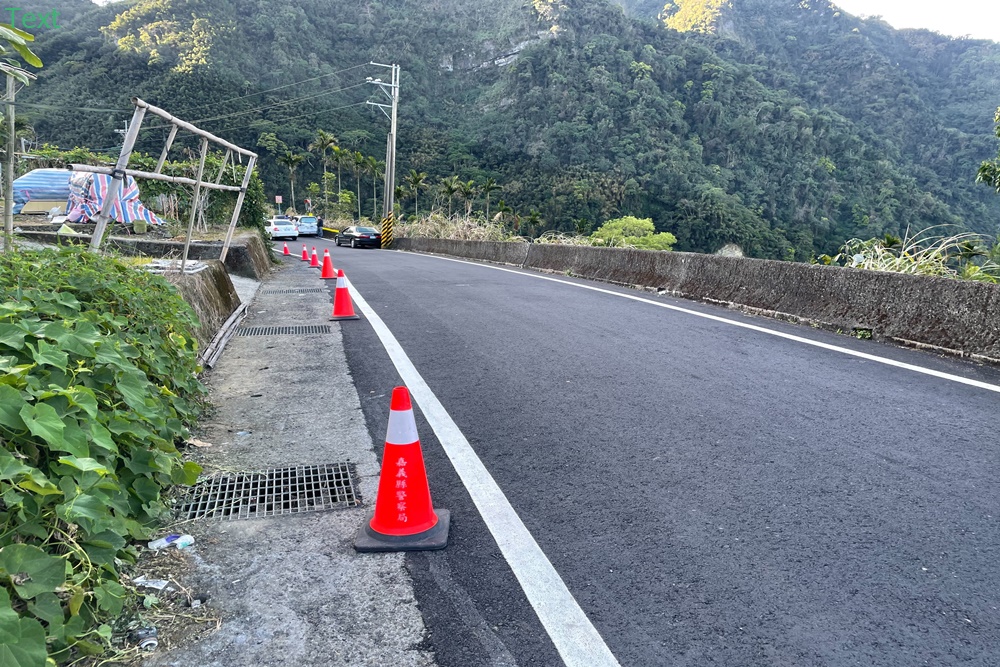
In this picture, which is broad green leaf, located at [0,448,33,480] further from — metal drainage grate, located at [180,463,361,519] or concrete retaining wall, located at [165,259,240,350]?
concrete retaining wall, located at [165,259,240,350]

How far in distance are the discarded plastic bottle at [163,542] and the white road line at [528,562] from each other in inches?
51.7

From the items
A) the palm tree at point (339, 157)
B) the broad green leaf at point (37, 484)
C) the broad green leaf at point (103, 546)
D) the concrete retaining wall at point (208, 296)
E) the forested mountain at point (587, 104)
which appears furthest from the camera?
the palm tree at point (339, 157)

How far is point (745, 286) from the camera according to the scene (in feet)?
30.1

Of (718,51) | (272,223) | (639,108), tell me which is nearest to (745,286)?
(272,223)

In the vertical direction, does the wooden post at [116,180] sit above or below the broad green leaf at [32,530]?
above

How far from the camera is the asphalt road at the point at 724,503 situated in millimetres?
2139

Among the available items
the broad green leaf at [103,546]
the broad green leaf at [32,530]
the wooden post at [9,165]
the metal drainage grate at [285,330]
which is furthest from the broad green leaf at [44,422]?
the metal drainage grate at [285,330]

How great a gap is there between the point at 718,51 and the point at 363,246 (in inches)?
5038

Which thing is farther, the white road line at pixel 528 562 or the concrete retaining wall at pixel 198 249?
the concrete retaining wall at pixel 198 249

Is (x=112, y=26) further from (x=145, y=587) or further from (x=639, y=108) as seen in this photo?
(x=145, y=587)

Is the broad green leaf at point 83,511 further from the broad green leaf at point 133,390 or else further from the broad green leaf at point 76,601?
A: the broad green leaf at point 133,390

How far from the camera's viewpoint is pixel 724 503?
303cm

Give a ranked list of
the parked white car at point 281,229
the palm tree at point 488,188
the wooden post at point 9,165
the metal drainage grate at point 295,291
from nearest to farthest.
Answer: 1. the wooden post at point 9,165
2. the metal drainage grate at point 295,291
3. the parked white car at point 281,229
4. the palm tree at point 488,188

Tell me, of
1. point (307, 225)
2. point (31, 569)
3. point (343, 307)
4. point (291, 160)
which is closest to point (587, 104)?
point (291, 160)
